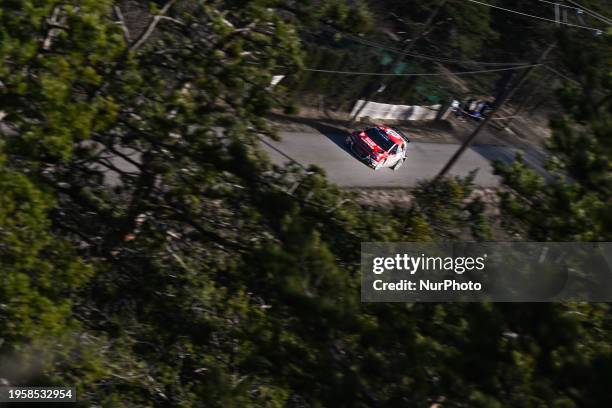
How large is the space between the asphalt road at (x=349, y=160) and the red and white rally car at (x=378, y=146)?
27 centimetres

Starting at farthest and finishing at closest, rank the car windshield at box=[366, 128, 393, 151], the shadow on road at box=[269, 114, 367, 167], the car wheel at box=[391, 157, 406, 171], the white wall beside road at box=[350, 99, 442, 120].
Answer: the white wall beside road at box=[350, 99, 442, 120] → the car wheel at box=[391, 157, 406, 171] → the shadow on road at box=[269, 114, 367, 167] → the car windshield at box=[366, 128, 393, 151]

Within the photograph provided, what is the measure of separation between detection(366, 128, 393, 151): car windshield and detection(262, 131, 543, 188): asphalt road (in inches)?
33.0

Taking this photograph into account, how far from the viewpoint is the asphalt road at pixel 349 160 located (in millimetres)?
22875

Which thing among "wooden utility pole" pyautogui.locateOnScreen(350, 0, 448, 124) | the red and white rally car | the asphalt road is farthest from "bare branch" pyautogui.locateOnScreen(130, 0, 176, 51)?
"wooden utility pole" pyautogui.locateOnScreen(350, 0, 448, 124)

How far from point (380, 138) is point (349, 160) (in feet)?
4.19

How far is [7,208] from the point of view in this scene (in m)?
6.62

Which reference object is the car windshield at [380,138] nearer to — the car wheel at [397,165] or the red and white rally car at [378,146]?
the red and white rally car at [378,146]

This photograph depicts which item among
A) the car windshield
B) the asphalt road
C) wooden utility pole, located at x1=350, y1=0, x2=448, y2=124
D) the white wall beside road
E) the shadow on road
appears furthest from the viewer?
the white wall beside road

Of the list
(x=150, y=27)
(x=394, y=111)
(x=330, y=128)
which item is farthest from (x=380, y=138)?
(x=150, y=27)

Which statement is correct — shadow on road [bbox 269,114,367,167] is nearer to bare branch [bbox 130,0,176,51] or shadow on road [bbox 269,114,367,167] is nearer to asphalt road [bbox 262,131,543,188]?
asphalt road [bbox 262,131,543,188]

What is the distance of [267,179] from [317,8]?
8.19ft

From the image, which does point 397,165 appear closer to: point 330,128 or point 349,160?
point 349,160

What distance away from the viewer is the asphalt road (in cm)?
2288

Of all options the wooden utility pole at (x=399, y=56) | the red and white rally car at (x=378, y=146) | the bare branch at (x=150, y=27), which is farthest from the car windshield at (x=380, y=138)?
the bare branch at (x=150, y=27)
